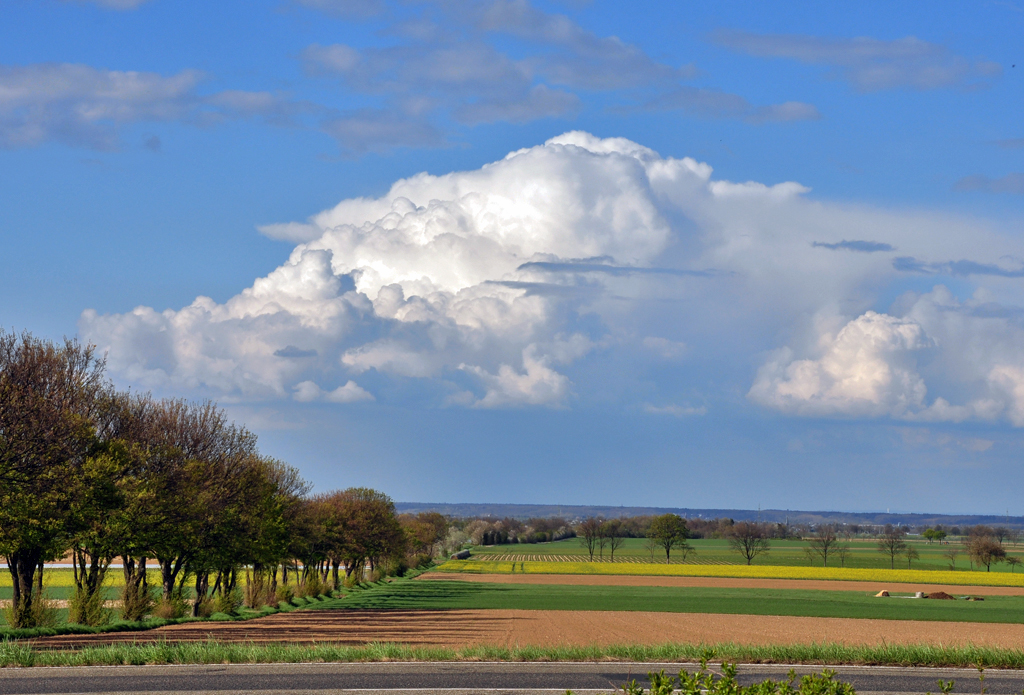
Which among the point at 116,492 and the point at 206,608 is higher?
the point at 116,492

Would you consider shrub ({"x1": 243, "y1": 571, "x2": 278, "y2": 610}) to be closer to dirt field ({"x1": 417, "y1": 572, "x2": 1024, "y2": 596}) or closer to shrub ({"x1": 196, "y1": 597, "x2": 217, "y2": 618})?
shrub ({"x1": 196, "y1": 597, "x2": 217, "y2": 618})

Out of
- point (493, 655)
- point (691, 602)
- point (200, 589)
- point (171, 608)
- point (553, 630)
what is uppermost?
point (493, 655)

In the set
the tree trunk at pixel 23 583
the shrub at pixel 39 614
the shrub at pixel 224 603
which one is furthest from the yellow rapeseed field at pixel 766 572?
the shrub at pixel 39 614

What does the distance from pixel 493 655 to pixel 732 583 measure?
117598 mm

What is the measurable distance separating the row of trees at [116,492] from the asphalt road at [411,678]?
20.2m

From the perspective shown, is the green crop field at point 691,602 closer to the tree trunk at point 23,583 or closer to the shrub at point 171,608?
the shrub at point 171,608

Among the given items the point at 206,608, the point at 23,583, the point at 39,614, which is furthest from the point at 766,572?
the point at 39,614

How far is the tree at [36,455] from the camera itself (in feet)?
139

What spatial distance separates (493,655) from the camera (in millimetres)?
28500

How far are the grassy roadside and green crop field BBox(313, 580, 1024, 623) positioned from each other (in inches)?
1837

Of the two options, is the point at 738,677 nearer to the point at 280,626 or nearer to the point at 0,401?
the point at 280,626

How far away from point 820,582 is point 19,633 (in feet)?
419

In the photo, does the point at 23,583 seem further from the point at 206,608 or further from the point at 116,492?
the point at 206,608

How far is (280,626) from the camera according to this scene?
163ft
